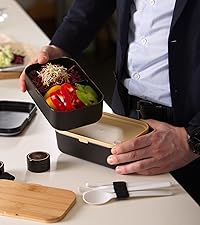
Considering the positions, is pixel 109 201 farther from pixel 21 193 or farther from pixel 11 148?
pixel 11 148

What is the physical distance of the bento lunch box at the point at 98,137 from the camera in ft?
4.87

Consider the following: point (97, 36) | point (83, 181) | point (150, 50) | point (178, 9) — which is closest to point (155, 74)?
point (150, 50)

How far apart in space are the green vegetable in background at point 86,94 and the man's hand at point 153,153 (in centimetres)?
12

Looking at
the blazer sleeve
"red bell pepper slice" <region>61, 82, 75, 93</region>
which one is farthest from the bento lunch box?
the blazer sleeve

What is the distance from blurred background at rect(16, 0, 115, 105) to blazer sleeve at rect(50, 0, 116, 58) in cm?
211

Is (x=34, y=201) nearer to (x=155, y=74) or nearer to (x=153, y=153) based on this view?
(x=153, y=153)

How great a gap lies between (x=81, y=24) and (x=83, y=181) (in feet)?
2.28

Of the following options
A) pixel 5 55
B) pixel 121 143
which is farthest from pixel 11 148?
pixel 5 55

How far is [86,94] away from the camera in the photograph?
1.49m

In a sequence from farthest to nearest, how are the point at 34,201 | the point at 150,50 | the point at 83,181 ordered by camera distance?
the point at 150,50, the point at 83,181, the point at 34,201

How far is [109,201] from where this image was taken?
1369mm

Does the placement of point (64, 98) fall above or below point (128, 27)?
above

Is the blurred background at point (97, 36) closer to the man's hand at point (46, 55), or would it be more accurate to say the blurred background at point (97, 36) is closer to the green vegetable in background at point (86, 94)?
the man's hand at point (46, 55)

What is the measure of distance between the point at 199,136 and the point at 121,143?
0.21 m
